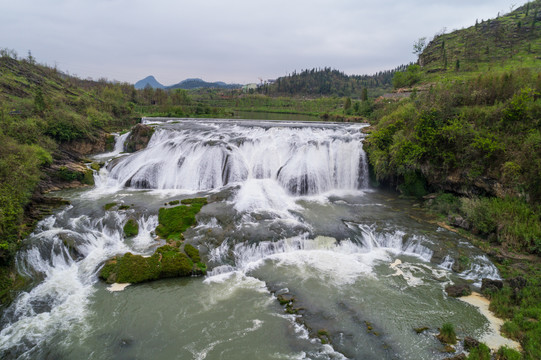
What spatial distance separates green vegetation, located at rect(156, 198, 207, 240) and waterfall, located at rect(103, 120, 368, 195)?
5.27m

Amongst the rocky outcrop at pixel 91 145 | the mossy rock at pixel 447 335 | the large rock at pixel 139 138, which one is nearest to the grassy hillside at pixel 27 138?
the rocky outcrop at pixel 91 145

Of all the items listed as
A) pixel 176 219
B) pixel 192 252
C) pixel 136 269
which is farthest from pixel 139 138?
pixel 136 269

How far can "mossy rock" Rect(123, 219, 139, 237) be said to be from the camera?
549 inches

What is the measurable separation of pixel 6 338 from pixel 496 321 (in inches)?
597

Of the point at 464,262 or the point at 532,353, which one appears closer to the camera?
the point at 532,353

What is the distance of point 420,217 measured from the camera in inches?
634

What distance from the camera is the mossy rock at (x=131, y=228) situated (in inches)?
549

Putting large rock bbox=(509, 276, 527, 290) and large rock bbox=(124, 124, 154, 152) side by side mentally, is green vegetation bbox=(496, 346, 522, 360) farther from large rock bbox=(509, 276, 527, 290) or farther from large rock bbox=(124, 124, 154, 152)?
large rock bbox=(124, 124, 154, 152)

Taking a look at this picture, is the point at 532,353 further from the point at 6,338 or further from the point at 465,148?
the point at 6,338

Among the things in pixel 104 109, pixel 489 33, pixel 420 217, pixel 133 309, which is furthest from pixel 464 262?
pixel 489 33

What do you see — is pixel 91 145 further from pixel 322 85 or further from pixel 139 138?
pixel 322 85

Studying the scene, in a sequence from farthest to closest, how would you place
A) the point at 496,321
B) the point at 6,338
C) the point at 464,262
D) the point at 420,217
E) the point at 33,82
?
the point at 33,82
the point at 420,217
the point at 464,262
the point at 496,321
the point at 6,338

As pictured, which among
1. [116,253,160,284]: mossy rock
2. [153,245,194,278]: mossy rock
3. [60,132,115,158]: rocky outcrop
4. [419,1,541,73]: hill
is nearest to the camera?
[116,253,160,284]: mossy rock

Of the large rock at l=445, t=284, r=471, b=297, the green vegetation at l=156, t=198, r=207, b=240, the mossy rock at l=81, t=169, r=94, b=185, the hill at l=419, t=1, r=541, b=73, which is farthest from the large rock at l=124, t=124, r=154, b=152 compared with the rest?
the hill at l=419, t=1, r=541, b=73
